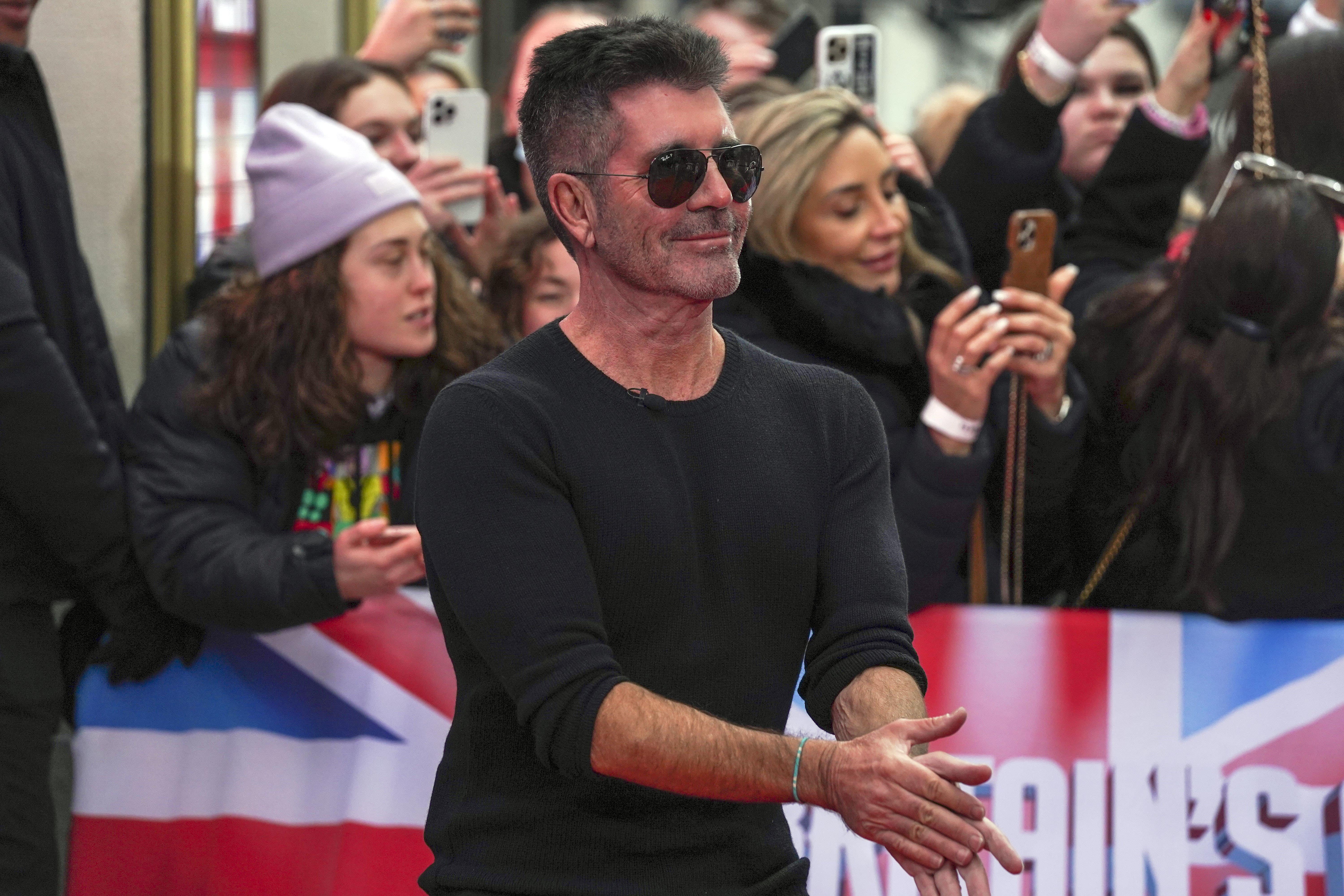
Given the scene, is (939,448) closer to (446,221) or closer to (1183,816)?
(1183,816)

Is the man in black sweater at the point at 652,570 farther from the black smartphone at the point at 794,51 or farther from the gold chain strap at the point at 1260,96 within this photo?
the black smartphone at the point at 794,51

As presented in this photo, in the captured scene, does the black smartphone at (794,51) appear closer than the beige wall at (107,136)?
No

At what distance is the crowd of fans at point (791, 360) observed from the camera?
12.7ft

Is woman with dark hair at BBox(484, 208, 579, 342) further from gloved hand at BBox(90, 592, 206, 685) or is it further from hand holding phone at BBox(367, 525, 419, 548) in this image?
gloved hand at BBox(90, 592, 206, 685)

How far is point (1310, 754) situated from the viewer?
3.84 meters

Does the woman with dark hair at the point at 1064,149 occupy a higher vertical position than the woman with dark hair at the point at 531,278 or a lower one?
higher

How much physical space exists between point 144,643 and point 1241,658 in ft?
8.71

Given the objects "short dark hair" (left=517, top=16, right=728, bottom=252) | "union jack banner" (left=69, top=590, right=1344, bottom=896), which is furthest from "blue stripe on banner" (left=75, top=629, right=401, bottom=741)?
"short dark hair" (left=517, top=16, right=728, bottom=252)

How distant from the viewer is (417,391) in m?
4.24

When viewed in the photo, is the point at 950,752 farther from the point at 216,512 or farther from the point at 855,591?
the point at 216,512

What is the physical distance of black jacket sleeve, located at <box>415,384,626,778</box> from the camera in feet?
7.09

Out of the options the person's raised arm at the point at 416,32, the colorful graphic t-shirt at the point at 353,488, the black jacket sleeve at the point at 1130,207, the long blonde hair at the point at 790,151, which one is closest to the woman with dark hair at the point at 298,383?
the colorful graphic t-shirt at the point at 353,488

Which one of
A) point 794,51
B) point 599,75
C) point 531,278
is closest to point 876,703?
point 599,75

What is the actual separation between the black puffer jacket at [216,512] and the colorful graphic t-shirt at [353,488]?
19 mm
